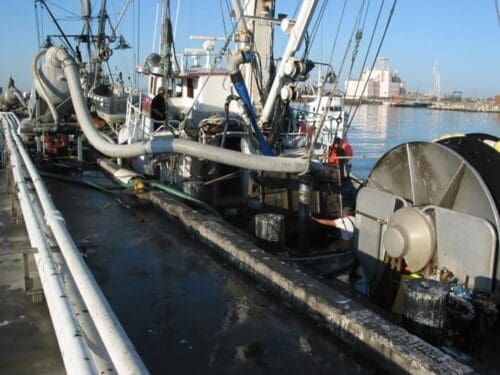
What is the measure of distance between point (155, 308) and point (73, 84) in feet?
20.7

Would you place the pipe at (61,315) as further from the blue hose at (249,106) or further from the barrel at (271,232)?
the blue hose at (249,106)

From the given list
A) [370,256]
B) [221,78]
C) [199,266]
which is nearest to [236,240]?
[199,266]

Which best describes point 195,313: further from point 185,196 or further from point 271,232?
point 185,196

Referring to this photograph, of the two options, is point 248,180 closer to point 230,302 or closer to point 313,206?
point 313,206

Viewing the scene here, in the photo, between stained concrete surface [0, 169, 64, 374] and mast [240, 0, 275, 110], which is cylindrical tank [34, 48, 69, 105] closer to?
mast [240, 0, 275, 110]

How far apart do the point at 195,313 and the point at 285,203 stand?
7.22 metres

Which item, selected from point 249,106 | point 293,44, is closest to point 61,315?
point 249,106

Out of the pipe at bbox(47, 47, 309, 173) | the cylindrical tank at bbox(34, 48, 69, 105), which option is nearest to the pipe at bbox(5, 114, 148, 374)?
the pipe at bbox(47, 47, 309, 173)

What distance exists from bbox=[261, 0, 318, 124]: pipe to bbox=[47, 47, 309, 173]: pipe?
4.16 m

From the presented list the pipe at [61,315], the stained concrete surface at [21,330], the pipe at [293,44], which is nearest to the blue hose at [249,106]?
the pipe at [293,44]

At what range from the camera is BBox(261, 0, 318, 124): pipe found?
10625 mm

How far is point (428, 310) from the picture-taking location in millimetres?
4504

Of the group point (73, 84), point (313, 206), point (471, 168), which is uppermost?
point (73, 84)

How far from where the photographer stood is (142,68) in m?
17.4
